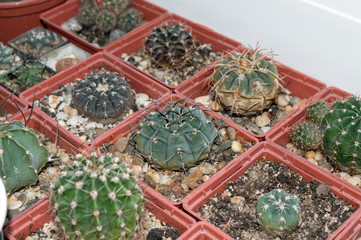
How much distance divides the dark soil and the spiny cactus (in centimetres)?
49

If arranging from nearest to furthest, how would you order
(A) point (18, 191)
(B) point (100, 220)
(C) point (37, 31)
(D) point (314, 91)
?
(B) point (100, 220) < (A) point (18, 191) < (D) point (314, 91) < (C) point (37, 31)

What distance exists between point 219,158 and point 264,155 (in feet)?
1.07

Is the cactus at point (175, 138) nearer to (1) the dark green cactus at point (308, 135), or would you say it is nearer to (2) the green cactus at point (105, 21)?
(1) the dark green cactus at point (308, 135)

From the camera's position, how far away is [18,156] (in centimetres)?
302

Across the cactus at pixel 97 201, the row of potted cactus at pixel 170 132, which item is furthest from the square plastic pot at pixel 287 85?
the cactus at pixel 97 201

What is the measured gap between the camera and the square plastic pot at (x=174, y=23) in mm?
4324

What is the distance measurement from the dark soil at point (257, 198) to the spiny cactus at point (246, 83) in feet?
1.61

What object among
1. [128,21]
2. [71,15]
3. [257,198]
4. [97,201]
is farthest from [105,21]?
[97,201]

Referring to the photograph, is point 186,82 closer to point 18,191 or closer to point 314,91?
point 314,91

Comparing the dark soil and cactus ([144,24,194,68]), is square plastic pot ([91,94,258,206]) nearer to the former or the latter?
the dark soil

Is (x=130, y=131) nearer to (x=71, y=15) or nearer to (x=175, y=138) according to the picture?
(x=175, y=138)

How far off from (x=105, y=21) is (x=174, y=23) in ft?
2.23

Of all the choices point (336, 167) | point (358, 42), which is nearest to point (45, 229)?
point (336, 167)

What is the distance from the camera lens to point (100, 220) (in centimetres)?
247
